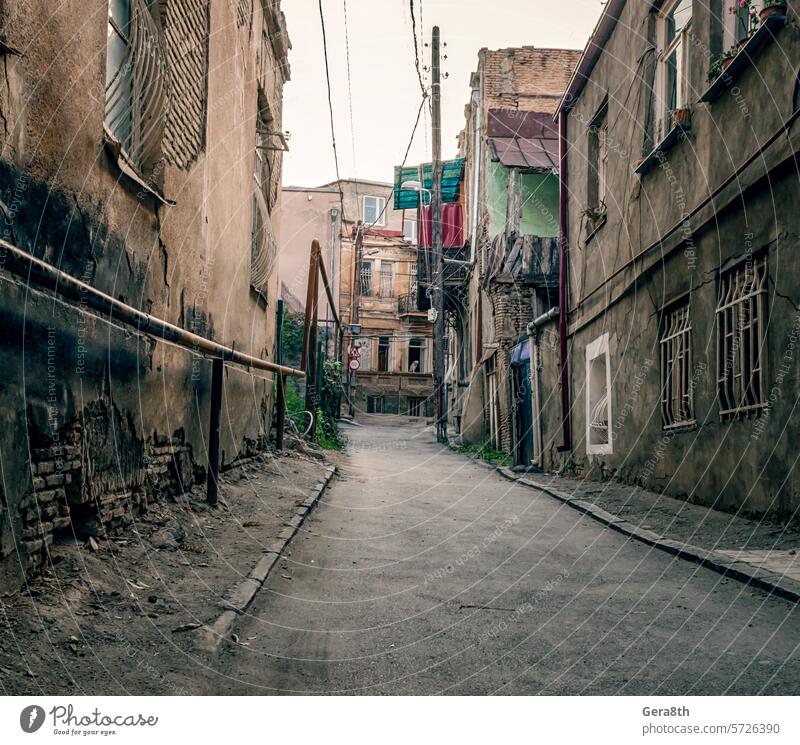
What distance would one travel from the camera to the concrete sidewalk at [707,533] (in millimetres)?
4789

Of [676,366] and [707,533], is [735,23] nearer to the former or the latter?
[676,366]

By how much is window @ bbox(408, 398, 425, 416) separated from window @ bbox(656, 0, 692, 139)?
31.3m

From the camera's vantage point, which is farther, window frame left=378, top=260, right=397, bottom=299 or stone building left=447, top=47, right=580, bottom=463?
window frame left=378, top=260, right=397, bottom=299

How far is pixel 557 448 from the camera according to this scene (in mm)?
12781

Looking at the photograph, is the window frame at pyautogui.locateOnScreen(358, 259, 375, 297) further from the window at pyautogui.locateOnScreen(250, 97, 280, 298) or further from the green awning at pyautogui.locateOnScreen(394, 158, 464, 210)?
the window at pyautogui.locateOnScreen(250, 97, 280, 298)

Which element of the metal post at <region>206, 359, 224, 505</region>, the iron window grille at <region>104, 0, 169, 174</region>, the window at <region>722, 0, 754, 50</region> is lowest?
the metal post at <region>206, 359, 224, 505</region>

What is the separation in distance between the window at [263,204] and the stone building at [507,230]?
5.41 m

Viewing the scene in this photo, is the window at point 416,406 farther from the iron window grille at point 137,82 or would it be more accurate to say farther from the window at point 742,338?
the iron window grille at point 137,82

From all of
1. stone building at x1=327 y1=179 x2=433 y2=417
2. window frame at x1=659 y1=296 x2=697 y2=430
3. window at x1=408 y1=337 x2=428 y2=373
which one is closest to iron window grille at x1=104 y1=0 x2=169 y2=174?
window frame at x1=659 y1=296 x2=697 y2=430

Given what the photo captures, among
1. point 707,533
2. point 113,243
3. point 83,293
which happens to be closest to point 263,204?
point 113,243

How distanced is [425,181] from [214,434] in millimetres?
28769

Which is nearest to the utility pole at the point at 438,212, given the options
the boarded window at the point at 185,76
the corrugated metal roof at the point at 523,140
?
the corrugated metal roof at the point at 523,140

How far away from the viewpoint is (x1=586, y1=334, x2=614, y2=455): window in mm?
11016

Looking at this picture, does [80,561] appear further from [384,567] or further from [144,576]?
[384,567]
